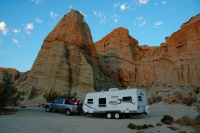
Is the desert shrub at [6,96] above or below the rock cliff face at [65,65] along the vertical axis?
below

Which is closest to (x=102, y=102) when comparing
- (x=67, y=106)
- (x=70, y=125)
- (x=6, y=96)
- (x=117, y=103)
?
(x=117, y=103)

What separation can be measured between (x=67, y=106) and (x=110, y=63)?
174ft

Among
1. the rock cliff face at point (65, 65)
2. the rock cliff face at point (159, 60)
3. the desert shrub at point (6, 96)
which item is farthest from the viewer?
the rock cliff face at point (159, 60)

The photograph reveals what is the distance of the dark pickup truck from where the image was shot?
24.8 meters

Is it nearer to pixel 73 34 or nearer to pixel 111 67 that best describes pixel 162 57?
pixel 111 67

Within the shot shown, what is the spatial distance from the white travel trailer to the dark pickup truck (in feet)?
4.73

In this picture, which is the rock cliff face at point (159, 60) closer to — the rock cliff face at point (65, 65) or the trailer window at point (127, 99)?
the rock cliff face at point (65, 65)

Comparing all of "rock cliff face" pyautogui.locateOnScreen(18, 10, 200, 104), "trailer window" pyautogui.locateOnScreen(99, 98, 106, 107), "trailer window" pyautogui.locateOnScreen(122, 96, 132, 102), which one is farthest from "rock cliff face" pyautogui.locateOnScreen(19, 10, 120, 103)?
"trailer window" pyautogui.locateOnScreen(122, 96, 132, 102)

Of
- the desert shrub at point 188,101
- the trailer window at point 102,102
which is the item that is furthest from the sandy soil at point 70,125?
the desert shrub at point 188,101

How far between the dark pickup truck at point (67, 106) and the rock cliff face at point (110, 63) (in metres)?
19.5

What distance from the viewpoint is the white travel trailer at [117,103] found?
21.1m

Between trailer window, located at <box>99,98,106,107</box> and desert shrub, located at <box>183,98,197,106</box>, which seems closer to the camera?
trailer window, located at <box>99,98,106,107</box>

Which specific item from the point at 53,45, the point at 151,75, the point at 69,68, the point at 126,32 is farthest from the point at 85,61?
the point at 126,32

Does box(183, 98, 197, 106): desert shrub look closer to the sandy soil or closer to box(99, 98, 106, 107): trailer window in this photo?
box(99, 98, 106, 107): trailer window
